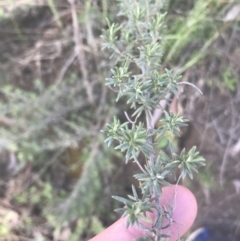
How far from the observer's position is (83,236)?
1.77 meters

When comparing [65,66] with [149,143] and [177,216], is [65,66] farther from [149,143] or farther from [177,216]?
[149,143]

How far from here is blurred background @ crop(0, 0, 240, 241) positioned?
165 centimetres

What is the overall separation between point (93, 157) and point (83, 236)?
1.30 ft

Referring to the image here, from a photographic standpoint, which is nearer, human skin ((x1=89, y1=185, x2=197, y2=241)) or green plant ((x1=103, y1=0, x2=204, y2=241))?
green plant ((x1=103, y1=0, x2=204, y2=241))

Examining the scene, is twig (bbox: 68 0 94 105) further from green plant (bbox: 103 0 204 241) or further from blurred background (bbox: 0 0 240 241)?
green plant (bbox: 103 0 204 241)

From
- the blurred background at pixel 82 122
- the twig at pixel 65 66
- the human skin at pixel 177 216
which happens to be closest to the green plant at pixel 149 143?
the human skin at pixel 177 216

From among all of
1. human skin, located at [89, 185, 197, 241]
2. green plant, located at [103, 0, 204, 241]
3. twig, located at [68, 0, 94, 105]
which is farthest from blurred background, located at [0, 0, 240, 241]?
green plant, located at [103, 0, 204, 241]

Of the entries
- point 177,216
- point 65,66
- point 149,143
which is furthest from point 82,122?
point 149,143

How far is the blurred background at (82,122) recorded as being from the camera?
5.41ft

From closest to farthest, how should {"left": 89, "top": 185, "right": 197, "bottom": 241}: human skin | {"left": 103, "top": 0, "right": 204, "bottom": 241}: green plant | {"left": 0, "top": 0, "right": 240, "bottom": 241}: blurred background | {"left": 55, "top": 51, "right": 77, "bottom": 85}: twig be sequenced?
{"left": 103, "top": 0, "right": 204, "bottom": 241}: green plant → {"left": 89, "top": 185, "right": 197, "bottom": 241}: human skin → {"left": 0, "top": 0, "right": 240, "bottom": 241}: blurred background → {"left": 55, "top": 51, "right": 77, "bottom": 85}: twig

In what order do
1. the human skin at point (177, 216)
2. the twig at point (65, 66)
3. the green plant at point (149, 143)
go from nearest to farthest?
the green plant at point (149, 143)
the human skin at point (177, 216)
the twig at point (65, 66)

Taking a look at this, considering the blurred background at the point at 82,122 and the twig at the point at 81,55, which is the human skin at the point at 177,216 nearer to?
the blurred background at the point at 82,122

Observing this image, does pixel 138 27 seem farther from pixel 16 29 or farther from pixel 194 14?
pixel 16 29

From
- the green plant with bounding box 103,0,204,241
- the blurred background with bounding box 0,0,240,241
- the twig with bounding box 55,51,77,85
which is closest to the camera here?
the green plant with bounding box 103,0,204,241
